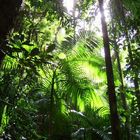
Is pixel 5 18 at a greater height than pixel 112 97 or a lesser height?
lesser

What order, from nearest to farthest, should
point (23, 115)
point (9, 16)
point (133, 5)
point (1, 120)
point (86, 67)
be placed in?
point (9, 16)
point (23, 115)
point (1, 120)
point (133, 5)
point (86, 67)

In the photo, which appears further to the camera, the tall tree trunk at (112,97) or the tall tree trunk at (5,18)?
the tall tree trunk at (112,97)

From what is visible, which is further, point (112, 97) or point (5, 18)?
point (112, 97)

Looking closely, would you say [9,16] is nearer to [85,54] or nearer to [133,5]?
[133,5]

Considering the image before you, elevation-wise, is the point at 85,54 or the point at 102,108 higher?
the point at 85,54

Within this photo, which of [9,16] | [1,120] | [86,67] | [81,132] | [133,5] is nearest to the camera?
[9,16]

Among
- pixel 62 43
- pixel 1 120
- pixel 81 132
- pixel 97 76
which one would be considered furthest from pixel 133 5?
pixel 81 132

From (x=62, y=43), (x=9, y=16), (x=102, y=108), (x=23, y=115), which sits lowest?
(x=23, y=115)

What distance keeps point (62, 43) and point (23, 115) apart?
557cm

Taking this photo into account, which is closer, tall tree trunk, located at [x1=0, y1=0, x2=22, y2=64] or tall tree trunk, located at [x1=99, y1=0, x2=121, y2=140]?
tall tree trunk, located at [x1=0, y1=0, x2=22, y2=64]

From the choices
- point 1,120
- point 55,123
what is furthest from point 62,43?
point 1,120

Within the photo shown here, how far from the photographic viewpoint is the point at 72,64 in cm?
754

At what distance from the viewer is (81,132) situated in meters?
9.04

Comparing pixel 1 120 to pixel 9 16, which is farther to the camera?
pixel 1 120
